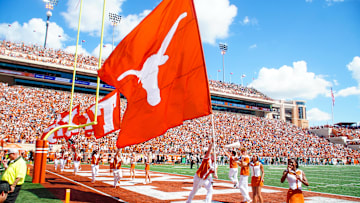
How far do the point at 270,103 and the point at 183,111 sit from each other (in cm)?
7300

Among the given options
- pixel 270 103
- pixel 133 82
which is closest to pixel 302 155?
pixel 270 103

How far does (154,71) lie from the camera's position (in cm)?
595

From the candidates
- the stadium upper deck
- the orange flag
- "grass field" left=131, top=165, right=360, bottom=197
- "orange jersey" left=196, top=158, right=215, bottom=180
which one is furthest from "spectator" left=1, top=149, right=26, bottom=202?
the stadium upper deck

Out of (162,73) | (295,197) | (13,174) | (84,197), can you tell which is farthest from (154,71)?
(84,197)

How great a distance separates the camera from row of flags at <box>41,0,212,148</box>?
16.3 ft

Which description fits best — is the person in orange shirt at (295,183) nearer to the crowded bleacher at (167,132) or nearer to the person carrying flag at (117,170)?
the person carrying flag at (117,170)

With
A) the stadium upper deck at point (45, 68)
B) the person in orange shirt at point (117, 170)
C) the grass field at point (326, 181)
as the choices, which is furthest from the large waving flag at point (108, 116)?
the stadium upper deck at point (45, 68)

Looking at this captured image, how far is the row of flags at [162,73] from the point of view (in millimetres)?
4957

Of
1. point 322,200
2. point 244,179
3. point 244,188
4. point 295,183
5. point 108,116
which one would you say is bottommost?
point 322,200

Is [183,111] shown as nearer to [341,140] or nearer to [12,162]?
[12,162]

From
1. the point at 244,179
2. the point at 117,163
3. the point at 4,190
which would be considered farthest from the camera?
the point at 117,163

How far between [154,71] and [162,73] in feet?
1.03

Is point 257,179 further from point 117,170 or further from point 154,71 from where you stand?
point 117,170

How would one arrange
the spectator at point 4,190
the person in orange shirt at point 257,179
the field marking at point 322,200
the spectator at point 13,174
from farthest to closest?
the field marking at point 322,200, the person in orange shirt at point 257,179, the spectator at point 13,174, the spectator at point 4,190
